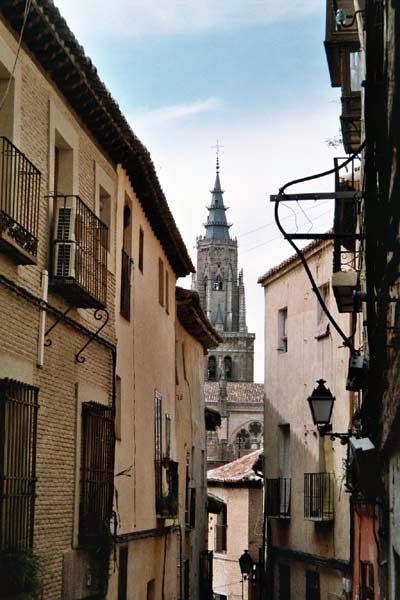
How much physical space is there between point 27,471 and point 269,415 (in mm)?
17450

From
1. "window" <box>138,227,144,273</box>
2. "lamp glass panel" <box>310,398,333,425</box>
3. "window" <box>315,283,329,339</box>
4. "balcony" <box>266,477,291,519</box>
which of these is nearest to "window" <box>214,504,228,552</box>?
"balcony" <box>266,477,291,519</box>

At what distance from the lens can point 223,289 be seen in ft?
503

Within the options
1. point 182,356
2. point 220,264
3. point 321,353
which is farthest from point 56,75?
point 220,264

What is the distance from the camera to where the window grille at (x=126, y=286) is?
17812 mm

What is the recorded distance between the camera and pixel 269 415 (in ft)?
96.5

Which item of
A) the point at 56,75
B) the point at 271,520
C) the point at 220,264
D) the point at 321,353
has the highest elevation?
the point at 220,264

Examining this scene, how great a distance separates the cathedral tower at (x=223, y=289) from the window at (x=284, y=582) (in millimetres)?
121156

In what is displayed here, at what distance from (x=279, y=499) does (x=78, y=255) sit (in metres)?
14.5

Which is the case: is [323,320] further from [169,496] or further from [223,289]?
[223,289]

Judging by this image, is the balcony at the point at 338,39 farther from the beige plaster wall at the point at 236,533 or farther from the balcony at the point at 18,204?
the beige plaster wall at the point at 236,533

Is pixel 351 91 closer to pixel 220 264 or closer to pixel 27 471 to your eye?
pixel 27 471

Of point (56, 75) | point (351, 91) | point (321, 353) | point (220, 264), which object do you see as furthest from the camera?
point (220, 264)

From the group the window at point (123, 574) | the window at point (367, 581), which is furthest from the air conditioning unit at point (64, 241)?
the window at point (367, 581)

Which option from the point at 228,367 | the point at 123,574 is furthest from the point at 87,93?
the point at 228,367
